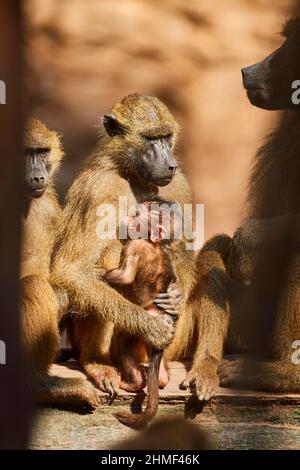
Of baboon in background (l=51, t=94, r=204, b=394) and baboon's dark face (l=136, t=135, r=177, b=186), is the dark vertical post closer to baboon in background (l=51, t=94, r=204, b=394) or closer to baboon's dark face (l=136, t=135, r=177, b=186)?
baboon in background (l=51, t=94, r=204, b=394)

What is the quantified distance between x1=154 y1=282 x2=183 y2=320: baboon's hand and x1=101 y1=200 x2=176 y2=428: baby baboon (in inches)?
1.2

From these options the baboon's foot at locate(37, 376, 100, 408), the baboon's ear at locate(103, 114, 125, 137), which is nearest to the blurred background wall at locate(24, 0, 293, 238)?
the baboon's ear at locate(103, 114, 125, 137)

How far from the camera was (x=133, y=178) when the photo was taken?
6.23 metres

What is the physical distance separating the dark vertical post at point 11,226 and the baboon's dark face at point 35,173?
2.19m

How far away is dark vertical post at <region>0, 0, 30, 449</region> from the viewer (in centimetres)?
364

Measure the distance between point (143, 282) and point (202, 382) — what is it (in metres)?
0.63

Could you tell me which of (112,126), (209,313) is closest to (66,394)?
(209,313)

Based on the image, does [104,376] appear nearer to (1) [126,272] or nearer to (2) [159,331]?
(2) [159,331]

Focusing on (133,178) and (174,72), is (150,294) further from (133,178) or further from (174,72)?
(174,72)

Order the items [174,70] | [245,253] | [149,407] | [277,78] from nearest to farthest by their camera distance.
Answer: [149,407] → [245,253] → [277,78] → [174,70]

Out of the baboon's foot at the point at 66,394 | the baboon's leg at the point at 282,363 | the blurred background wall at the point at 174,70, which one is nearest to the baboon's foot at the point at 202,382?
the baboon's leg at the point at 282,363

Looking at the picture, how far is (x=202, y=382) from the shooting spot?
5867mm

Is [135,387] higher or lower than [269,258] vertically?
lower

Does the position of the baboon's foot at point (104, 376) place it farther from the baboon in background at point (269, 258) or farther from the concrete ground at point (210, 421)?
the baboon in background at point (269, 258)
